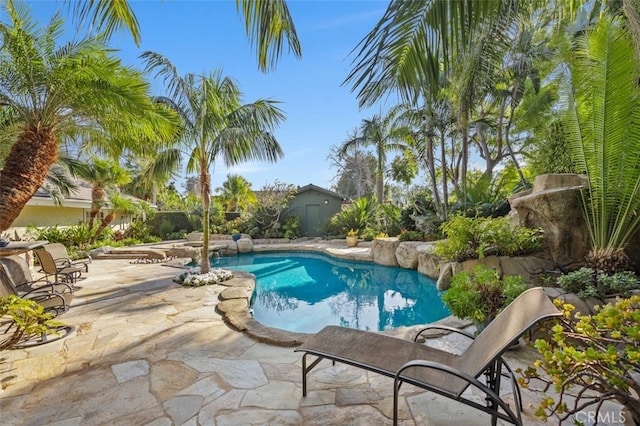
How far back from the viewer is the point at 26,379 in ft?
9.56

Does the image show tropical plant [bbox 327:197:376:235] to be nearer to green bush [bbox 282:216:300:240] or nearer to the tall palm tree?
the tall palm tree

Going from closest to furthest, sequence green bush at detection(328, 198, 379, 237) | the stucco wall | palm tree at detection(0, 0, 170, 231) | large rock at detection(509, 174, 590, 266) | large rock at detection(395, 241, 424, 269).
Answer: palm tree at detection(0, 0, 170, 231) → large rock at detection(509, 174, 590, 266) → large rock at detection(395, 241, 424, 269) → the stucco wall → green bush at detection(328, 198, 379, 237)

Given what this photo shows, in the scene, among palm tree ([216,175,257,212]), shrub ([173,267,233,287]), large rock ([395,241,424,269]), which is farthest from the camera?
palm tree ([216,175,257,212])

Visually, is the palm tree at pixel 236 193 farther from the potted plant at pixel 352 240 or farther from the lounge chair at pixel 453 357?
the lounge chair at pixel 453 357

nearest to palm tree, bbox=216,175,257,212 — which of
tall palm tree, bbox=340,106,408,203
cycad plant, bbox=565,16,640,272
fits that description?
tall palm tree, bbox=340,106,408,203

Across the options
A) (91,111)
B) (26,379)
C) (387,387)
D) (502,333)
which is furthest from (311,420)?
(91,111)

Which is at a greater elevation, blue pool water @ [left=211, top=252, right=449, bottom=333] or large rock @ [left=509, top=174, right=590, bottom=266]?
large rock @ [left=509, top=174, right=590, bottom=266]

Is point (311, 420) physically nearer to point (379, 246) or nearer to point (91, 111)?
point (91, 111)

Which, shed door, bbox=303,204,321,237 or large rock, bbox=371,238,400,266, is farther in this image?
shed door, bbox=303,204,321,237

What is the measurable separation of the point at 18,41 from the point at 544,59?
1357cm

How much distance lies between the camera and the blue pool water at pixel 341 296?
5.91 m

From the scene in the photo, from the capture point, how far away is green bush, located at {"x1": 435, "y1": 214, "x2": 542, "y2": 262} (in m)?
5.73

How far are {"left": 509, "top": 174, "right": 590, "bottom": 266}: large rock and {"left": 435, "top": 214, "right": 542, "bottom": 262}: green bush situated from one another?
283 millimetres

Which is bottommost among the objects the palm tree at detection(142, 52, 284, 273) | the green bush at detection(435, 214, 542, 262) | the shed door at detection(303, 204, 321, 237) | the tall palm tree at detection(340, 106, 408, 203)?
the green bush at detection(435, 214, 542, 262)
